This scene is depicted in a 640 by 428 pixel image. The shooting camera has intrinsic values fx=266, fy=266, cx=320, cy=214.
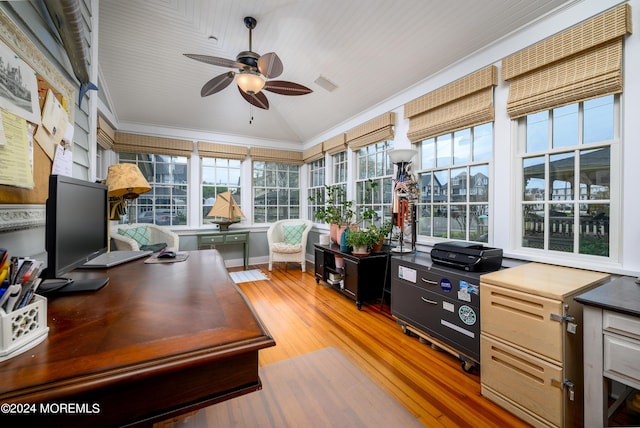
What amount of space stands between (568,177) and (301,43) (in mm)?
2870

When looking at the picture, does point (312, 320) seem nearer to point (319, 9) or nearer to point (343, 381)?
point (343, 381)

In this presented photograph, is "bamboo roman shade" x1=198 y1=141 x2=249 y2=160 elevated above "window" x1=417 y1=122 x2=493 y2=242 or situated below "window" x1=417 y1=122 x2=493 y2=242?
above

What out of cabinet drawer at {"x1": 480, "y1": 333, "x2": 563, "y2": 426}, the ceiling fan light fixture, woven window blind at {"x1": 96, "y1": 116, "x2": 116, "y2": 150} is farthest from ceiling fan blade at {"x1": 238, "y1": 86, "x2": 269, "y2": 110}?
cabinet drawer at {"x1": 480, "y1": 333, "x2": 563, "y2": 426}

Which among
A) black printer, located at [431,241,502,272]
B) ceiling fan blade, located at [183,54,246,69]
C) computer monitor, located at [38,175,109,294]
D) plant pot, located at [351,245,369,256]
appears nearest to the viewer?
computer monitor, located at [38,175,109,294]

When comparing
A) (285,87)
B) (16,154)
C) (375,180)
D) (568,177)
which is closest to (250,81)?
(285,87)

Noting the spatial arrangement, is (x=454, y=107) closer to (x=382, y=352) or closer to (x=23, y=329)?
(x=382, y=352)

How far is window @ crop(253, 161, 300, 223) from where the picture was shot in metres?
5.37

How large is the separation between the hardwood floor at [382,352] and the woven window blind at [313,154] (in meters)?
2.54

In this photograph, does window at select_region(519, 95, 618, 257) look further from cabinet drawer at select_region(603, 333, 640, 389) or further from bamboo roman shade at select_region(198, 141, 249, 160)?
bamboo roman shade at select_region(198, 141, 249, 160)

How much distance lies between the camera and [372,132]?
3.66 metres

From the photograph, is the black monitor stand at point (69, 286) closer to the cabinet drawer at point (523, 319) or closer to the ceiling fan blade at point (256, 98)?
the cabinet drawer at point (523, 319)

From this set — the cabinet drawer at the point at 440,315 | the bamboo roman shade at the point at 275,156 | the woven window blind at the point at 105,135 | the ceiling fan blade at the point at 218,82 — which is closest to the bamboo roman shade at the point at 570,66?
the cabinet drawer at the point at 440,315

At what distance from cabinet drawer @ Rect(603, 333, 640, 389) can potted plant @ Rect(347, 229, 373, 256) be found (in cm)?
206

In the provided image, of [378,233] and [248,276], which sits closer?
[378,233]
